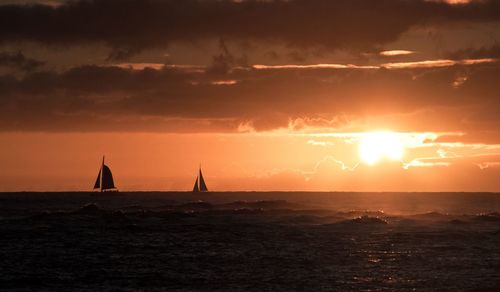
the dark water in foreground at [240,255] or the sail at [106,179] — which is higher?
the sail at [106,179]

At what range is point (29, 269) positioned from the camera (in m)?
47.5

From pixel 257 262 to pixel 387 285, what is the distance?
12979 mm

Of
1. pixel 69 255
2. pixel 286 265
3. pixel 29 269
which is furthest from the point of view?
pixel 69 255

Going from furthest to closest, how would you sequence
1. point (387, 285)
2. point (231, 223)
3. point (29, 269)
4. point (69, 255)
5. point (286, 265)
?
point (231, 223), point (69, 255), point (286, 265), point (29, 269), point (387, 285)

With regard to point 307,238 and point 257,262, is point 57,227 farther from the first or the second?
point 257,262

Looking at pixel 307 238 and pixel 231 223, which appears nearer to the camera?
pixel 307 238

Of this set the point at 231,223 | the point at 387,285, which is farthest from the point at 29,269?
the point at 231,223

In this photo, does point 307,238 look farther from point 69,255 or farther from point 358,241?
point 69,255

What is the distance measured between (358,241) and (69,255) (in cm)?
2849

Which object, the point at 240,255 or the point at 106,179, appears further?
the point at 106,179

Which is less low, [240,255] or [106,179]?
[106,179]

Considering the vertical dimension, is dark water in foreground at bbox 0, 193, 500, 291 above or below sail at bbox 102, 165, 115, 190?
below

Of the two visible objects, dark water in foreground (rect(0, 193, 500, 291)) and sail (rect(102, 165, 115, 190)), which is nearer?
dark water in foreground (rect(0, 193, 500, 291))

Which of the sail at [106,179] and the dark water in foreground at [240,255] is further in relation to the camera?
the sail at [106,179]
